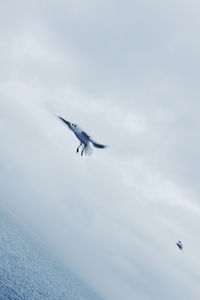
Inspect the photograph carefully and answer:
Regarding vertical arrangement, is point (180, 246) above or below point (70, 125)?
above

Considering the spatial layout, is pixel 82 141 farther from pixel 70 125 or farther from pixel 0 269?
pixel 0 269

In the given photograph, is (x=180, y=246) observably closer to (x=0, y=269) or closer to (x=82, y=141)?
(x=82, y=141)

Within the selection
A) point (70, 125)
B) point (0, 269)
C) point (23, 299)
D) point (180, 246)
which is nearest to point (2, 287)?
point (23, 299)

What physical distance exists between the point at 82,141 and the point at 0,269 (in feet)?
526

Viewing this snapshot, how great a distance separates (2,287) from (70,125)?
120 metres

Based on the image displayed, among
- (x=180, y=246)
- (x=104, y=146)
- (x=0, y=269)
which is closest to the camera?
(x=104, y=146)

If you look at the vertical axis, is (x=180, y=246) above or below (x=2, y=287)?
above

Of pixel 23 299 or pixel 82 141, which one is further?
pixel 23 299

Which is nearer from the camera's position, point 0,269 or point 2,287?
point 2,287

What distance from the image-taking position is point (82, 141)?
20.6 m

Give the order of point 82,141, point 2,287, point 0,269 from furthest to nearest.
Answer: point 0,269, point 2,287, point 82,141

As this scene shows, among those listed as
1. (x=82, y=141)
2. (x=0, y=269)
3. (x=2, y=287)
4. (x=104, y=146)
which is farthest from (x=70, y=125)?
(x=0, y=269)

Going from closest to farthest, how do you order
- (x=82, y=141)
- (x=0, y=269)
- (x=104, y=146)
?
1. (x=104, y=146)
2. (x=82, y=141)
3. (x=0, y=269)

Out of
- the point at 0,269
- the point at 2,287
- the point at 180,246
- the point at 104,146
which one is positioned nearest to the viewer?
the point at 104,146
